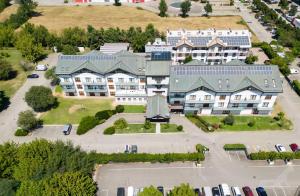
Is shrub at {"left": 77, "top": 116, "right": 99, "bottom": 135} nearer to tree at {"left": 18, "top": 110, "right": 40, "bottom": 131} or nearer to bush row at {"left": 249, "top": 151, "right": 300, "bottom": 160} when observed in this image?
tree at {"left": 18, "top": 110, "right": 40, "bottom": 131}

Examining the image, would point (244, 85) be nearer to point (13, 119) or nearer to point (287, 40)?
point (287, 40)

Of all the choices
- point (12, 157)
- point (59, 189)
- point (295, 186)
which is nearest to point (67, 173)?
point (59, 189)

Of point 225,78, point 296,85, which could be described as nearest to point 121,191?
point 225,78

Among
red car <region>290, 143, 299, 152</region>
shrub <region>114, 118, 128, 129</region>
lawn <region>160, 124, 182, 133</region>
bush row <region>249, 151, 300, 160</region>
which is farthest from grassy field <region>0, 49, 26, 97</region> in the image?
red car <region>290, 143, 299, 152</region>

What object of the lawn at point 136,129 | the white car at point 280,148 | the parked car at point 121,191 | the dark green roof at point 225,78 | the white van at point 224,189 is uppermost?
the dark green roof at point 225,78

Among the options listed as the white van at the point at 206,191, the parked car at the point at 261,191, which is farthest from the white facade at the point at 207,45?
the parked car at the point at 261,191

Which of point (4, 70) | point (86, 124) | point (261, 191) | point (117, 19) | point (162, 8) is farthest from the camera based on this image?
point (117, 19)

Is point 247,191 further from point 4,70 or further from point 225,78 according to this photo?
point 4,70

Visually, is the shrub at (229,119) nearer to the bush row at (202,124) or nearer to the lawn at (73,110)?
the bush row at (202,124)
